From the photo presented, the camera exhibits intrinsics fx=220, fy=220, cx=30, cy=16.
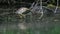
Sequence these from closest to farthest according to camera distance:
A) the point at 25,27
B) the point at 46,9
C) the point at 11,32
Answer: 1. the point at 11,32
2. the point at 25,27
3. the point at 46,9

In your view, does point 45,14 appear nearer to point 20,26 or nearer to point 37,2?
point 37,2

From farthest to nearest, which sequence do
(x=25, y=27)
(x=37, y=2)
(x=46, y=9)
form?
(x=37, y=2), (x=46, y=9), (x=25, y=27)

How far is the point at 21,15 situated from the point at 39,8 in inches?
50.4

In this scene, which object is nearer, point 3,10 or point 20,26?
point 20,26

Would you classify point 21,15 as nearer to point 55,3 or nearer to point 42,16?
point 42,16

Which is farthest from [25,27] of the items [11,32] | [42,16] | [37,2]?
[37,2]

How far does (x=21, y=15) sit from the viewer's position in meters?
10.4

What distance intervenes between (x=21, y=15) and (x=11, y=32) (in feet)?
10.3

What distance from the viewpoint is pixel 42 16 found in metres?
10.2

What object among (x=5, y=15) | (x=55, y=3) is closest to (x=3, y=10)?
(x=5, y=15)

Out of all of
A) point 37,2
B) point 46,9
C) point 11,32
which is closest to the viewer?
point 11,32

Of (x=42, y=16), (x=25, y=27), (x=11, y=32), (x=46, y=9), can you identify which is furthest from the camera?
(x=46, y=9)

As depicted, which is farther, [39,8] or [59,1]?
[59,1]

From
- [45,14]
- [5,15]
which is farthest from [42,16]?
[5,15]
